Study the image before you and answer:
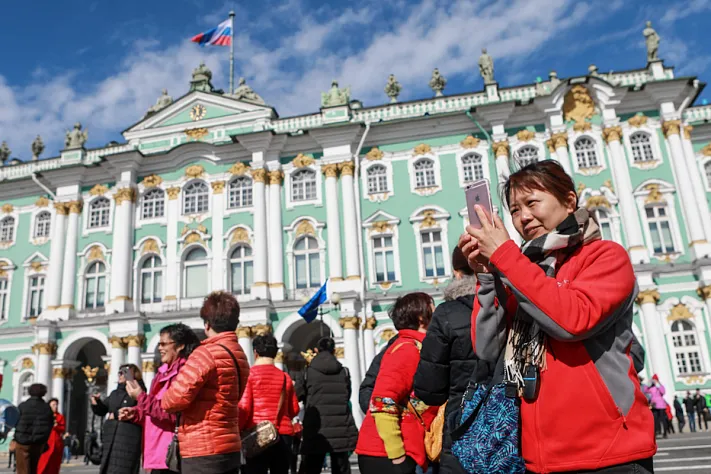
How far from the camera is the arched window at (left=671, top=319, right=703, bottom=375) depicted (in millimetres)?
21453

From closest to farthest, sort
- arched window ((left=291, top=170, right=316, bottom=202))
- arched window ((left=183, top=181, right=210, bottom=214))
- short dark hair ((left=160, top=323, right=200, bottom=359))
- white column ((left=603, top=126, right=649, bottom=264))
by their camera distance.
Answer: short dark hair ((left=160, top=323, right=200, bottom=359))
white column ((left=603, top=126, right=649, bottom=264))
arched window ((left=291, top=170, right=316, bottom=202))
arched window ((left=183, top=181, right=210, bottom=214))

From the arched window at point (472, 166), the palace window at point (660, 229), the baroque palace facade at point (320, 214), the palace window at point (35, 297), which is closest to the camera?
the palace window at point (660, 229)

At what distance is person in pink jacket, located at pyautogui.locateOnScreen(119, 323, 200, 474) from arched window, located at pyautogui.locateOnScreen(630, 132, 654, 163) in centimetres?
2333

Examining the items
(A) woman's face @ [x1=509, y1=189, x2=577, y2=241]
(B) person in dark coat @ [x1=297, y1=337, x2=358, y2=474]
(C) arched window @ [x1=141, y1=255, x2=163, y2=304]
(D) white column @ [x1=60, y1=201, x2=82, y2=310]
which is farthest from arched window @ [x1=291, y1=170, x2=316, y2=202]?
(A) woman's face @ [x1=509, y1=189, x2=577, y2=241]

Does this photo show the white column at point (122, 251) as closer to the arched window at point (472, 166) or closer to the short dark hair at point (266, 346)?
the arched window at point (472, 166)

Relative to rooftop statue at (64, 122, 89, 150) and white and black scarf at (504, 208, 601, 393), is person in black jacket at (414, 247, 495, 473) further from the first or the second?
rooftop statue at (64, 122, 89, 150)

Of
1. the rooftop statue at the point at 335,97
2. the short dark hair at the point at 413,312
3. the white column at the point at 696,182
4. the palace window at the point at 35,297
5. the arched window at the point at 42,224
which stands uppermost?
the rooftop statue at the point at 335,97

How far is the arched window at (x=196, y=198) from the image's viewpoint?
26438 mm

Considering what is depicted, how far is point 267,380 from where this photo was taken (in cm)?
648

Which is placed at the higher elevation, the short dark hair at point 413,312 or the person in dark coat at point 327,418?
the short dark hair at point 413,312

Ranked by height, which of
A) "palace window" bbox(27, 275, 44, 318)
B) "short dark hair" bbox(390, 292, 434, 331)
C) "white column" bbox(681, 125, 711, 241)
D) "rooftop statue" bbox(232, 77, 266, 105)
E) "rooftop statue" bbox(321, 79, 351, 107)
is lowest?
"short dark hair" bbox(390, 292, 434, 331)

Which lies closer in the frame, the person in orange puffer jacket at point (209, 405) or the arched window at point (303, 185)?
the person in orange puffer jacket at point (209, 405)

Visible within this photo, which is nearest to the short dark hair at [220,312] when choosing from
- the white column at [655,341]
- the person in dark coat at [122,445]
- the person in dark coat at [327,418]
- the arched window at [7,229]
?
the person in dark coat at [122,445]

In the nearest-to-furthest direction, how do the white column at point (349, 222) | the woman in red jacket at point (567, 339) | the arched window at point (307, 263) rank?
the woman in red jacket at point (567, 339) → the white column at point (349, 222) → the arched window at point (307, 263)
